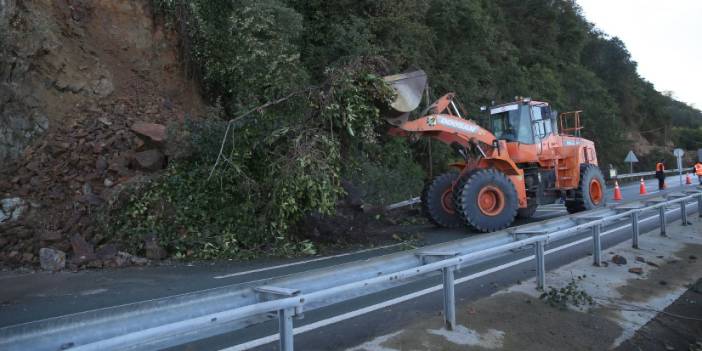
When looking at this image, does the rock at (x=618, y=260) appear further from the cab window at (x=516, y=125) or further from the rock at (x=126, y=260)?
the rock at (x=126, y=260)

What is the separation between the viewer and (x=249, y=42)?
586 inches

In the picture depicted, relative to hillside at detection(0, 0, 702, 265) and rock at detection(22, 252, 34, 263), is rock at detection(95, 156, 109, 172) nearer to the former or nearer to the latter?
hillside at detection(0, 0, 702, 265)

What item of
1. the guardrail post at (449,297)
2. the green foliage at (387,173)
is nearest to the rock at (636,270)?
the guardrail post at (449,297)

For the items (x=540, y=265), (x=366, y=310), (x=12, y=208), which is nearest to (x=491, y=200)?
(x=540, y=265)

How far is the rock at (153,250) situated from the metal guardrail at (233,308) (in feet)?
21.6

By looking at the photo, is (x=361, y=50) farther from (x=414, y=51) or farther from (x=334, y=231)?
(x=334, y=231)

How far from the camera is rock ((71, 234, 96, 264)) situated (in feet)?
31.7

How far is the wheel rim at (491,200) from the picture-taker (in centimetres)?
1212

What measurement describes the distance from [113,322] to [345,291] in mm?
1521

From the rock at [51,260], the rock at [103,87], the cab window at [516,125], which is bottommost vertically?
the rock at [51,260]

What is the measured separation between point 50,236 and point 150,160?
284 cm

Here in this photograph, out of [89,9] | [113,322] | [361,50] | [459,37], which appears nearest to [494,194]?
[361,50]

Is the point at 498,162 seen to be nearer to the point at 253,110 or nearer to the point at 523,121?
the point at 523,121

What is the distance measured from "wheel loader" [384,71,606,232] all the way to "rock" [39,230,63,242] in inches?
260
